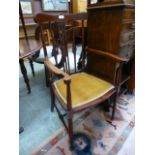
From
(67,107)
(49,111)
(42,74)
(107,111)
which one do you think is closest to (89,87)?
(67,107)

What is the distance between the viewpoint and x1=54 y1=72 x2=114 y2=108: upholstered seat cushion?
1.09 metres

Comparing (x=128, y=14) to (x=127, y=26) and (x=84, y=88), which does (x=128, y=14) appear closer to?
(x=127, y=26)

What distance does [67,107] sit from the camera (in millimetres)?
1000

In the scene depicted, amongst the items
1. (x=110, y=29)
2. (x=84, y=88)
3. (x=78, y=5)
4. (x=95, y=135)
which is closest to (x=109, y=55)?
(x=110, y=29)

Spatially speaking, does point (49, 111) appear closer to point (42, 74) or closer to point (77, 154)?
point (77, 154)

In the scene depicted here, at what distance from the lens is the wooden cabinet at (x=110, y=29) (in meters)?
1.16

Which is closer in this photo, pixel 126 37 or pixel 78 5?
pixel 126 37

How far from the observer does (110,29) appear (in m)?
1.23

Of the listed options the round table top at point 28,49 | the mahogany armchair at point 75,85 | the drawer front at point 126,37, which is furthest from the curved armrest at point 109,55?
the round table top at point 28,49

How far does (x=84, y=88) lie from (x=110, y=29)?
56cm

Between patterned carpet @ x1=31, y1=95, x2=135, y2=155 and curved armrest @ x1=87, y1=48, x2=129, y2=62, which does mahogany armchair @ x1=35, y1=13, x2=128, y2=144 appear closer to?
curved armrest @ x1=87, y1=48, x2=129, y2=62

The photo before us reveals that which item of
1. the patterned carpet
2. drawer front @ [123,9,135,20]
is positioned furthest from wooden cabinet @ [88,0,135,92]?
the patterned carpet

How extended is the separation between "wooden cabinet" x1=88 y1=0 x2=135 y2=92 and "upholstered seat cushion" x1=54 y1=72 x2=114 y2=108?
173mm
